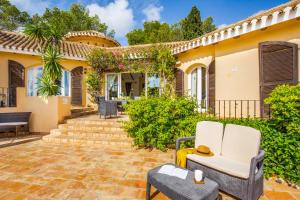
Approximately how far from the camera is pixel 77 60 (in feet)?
37.7

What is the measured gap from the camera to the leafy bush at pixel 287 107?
3379 mm

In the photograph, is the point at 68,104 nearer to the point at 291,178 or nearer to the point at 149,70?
the point at 149,70

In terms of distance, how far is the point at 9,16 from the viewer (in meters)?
26.5

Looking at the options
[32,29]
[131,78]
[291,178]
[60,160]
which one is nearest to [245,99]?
[291,178]

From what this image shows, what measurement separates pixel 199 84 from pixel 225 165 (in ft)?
21.9

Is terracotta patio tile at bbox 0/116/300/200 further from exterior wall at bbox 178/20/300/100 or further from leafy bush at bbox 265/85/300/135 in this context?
exterior wall at bbox 178/20/300/100

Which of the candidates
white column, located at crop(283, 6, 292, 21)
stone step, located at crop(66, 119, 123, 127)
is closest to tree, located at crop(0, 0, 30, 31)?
stone step, located at crop(66, 119, 123, 127)

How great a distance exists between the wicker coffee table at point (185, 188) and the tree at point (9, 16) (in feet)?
106

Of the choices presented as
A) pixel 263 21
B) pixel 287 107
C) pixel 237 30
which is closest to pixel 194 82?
pixel 237 30

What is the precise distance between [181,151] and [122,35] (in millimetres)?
30741

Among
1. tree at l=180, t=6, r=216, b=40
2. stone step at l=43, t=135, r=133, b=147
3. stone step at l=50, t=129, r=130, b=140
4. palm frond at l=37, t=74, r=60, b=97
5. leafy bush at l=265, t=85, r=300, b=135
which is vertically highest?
tree at l=180, t=6, r=216, b=40

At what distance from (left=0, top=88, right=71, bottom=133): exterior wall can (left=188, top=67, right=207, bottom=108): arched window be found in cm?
614

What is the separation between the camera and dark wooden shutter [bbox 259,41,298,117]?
18.0 ft

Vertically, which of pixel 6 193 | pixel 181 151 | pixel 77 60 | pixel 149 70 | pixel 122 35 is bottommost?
pixel 6 193
